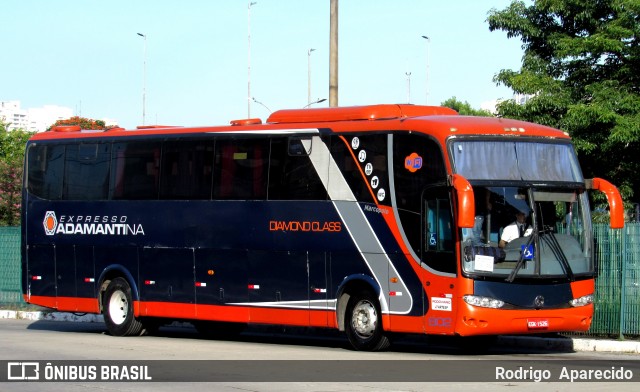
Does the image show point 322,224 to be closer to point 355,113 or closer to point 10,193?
point 355,113

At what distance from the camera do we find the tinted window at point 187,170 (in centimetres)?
2050

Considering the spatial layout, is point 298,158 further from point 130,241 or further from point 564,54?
point 564,54

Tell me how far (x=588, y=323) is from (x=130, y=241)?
Answer: 29.8 ft

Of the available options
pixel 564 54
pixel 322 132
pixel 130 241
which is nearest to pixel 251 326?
pixel 130 241

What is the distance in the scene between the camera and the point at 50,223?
2327 centimetres

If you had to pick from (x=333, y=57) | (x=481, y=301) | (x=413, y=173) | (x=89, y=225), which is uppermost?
(x=333, y=57)

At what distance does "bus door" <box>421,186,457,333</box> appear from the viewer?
648 inches

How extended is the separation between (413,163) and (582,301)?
3.28m

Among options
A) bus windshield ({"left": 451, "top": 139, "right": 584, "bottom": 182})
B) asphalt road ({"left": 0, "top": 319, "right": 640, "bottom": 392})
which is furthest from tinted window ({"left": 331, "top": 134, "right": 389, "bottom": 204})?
asphalt road ({"left": 0, "top": 319, "right": 640, "bottom": 392})

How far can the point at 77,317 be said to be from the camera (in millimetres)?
Answer: 28281

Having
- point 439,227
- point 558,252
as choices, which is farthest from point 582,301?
point 439,227

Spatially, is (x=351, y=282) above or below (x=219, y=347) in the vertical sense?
above

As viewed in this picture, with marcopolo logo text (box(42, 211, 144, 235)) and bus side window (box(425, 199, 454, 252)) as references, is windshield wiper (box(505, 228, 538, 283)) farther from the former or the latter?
marcopolo logo text (box(42, 211, 144, 235))

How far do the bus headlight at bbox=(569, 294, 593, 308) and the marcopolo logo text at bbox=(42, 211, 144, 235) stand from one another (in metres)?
8.59
